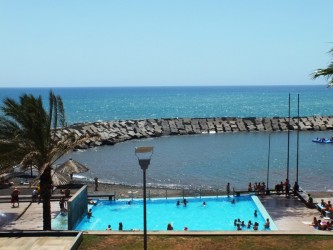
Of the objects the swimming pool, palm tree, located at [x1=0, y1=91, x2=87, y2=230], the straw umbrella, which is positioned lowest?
the swimming pool

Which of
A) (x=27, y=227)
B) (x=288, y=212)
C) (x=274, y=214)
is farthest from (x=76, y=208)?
(x=288, y=212)

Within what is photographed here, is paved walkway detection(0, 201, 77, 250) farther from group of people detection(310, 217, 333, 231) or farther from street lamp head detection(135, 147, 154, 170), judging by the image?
group of people detection(310, 217, 333, 231)

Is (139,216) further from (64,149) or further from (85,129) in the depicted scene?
(85,129)

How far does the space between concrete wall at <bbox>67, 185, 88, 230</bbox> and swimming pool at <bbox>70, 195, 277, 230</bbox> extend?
0.53m

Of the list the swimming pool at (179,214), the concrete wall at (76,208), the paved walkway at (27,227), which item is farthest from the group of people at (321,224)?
the paved walkway at (27,227)

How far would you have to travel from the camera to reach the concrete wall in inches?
873

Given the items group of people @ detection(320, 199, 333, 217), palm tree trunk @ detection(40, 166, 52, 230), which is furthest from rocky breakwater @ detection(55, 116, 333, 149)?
palm tree trunk @ detection(40, 166, 52, 230)

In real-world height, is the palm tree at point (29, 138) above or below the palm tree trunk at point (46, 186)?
above

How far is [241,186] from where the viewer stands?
37062 millimetres

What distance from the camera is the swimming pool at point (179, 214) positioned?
84.5 feet

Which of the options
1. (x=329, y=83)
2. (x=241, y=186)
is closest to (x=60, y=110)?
(x=329, y=83)

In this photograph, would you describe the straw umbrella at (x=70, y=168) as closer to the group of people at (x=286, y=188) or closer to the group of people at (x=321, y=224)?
the group of people at (x=286, y=188)

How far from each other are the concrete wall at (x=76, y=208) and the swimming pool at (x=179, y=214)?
0.53 meters

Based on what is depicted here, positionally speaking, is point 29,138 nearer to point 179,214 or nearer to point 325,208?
point 179,214
